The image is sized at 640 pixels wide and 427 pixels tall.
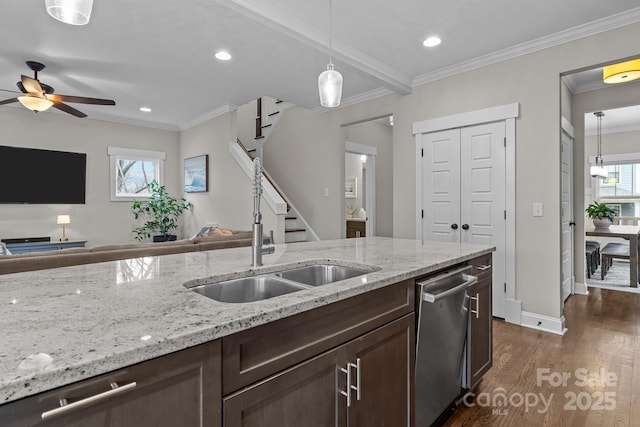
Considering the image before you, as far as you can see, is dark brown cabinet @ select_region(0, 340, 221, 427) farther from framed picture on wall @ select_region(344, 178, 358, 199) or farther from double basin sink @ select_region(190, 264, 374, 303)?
framed picture on wall @ select_region(344, 178, 358, 199)

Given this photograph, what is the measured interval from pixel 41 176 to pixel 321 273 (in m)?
5.47

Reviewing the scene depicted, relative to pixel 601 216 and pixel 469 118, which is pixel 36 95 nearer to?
pixel 469 118

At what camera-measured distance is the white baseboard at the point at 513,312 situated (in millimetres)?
3240

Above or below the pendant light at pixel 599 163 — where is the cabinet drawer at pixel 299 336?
below

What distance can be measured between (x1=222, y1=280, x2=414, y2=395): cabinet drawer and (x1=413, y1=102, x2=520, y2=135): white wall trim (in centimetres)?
275

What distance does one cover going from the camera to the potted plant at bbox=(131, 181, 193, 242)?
5.93 metres

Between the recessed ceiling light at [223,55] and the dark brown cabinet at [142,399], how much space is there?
316cm

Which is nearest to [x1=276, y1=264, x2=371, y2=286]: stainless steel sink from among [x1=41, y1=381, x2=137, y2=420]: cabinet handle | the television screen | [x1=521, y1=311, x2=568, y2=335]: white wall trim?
[x1=41, y1=381, x2=137, y2=420]: cabinet handle

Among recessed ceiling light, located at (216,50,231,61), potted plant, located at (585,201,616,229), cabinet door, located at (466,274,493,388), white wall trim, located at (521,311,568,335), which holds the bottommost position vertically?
white wall trim, located at (521,311,568,335)

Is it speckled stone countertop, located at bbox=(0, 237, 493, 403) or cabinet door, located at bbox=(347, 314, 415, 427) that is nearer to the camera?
speckled stone countertop, located at bbox=(0, 237, 493, 403)

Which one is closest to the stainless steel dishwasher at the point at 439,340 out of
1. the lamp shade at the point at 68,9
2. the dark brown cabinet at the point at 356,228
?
the lamp shade at the point at 68,9

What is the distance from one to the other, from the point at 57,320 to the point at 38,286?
461mm

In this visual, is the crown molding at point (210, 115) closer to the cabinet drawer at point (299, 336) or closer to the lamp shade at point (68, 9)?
the lamp shade at point (68, 9)

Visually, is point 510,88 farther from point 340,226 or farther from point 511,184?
point 340,226
